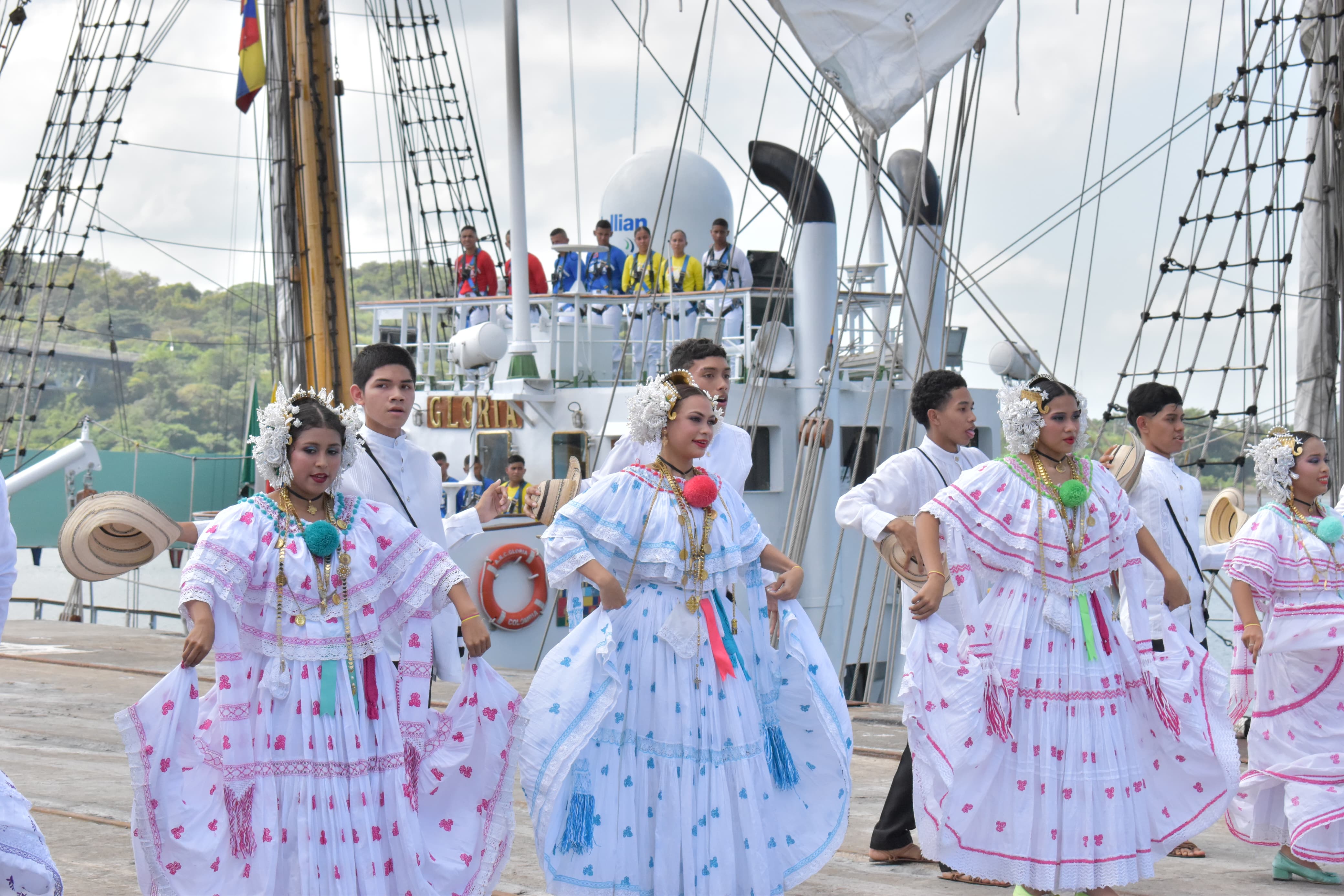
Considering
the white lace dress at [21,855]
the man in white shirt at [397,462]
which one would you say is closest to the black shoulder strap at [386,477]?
the man in white shirt at [397,462]

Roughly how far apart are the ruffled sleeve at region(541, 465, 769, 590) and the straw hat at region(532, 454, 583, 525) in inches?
43.6

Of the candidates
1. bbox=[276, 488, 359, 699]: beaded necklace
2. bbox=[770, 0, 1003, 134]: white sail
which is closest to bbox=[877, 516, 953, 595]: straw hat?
bbox=[276, 488, 359, 699]: beaded necklace

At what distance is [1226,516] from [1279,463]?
142cm

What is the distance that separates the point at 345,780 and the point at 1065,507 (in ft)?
7.08

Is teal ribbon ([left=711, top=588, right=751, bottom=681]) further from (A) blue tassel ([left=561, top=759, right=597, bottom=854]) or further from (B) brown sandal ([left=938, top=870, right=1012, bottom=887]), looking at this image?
(B) brown sandal ([left=938, top=870, right=1012, bottom=887])

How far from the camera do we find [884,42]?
7754 mm

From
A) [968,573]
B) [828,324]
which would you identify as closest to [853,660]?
[828,324]

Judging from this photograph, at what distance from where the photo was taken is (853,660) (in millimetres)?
15031

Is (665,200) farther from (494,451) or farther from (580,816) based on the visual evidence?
(580,816)

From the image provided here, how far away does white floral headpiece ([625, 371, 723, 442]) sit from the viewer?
13.4 ft

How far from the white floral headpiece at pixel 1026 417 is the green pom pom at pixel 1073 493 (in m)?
0.16

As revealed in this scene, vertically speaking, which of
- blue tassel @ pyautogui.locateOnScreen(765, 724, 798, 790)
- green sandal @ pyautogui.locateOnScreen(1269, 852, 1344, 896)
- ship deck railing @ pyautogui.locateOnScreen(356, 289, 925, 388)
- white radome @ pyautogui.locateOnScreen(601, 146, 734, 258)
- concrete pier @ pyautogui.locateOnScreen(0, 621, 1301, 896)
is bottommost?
concrete pier @ pyautogui.locateOnScreen(0, 621, 1301, 896)

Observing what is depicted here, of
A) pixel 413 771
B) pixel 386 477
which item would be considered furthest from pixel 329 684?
pixel 386 477

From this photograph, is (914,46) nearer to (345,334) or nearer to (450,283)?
(345,334)
